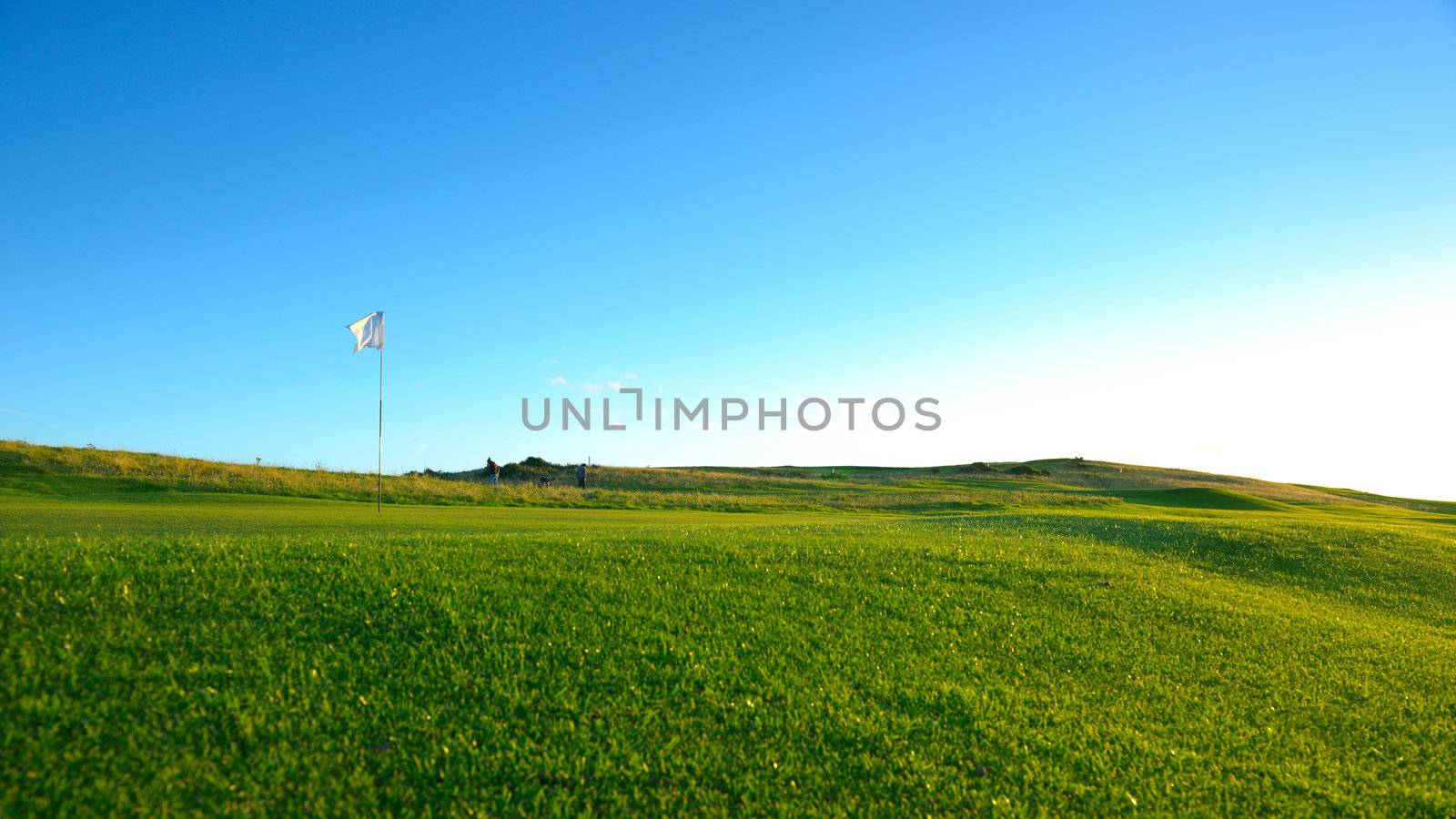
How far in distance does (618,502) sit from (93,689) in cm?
3300

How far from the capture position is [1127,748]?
25.3 feet

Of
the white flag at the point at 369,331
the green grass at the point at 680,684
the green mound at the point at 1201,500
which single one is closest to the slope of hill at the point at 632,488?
the green mound at the point at 1201,500

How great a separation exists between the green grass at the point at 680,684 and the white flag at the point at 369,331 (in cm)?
1718

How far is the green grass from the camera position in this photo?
6.09 meters

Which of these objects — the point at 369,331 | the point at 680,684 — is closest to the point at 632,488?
the point at 369,331

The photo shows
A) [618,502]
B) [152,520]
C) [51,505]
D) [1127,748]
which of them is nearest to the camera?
[1127,748]

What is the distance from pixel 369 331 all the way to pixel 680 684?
81.1ft

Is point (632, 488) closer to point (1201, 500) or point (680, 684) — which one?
point (1201, 500)

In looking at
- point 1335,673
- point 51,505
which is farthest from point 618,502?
point 1335,673

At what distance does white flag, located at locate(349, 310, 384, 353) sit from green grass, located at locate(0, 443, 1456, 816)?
17184 mm

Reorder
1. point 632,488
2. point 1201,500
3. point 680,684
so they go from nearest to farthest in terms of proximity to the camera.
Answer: point 680,684
point 632,488
point 1201,500

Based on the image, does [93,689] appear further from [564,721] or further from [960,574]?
A: [960,574]

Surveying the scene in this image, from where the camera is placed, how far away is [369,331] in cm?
Answer: 2817

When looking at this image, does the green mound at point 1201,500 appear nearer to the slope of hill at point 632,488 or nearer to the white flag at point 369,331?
the slope of hill at point 632,488
